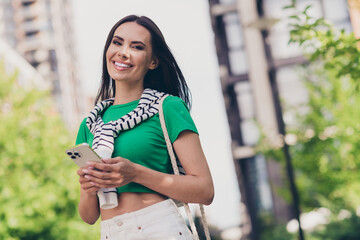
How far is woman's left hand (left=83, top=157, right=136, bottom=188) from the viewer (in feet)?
6.20

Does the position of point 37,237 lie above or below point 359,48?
below

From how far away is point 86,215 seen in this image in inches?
91.7

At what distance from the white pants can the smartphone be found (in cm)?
32

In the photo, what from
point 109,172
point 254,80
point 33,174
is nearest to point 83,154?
point 109,172

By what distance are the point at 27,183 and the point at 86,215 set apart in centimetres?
1208

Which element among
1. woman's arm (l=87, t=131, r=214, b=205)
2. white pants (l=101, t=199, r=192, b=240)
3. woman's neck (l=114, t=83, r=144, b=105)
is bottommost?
white pants (l=101, t=199, r=192, b=240)

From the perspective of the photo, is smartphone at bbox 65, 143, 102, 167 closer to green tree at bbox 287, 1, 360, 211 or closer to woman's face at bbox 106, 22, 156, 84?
woman's face at bbox 106, 22, 156, 84

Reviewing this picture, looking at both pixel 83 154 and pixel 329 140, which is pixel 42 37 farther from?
pixel 83 154

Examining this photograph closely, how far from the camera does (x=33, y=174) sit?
15.6 m

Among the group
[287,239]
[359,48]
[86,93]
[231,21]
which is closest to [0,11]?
[86,93]

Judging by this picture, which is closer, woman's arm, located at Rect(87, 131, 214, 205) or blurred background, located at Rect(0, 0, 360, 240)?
woman's arm, located at Rect(87, 131, 214, 205)

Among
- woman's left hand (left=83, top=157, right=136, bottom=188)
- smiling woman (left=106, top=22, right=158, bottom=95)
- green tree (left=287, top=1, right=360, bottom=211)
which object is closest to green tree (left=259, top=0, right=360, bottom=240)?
green tree (left=287, top=1, right=360, bottom=211)

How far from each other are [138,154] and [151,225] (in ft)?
0.96

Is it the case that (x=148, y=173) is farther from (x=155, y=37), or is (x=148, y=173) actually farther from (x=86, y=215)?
(x=155, y=37)
